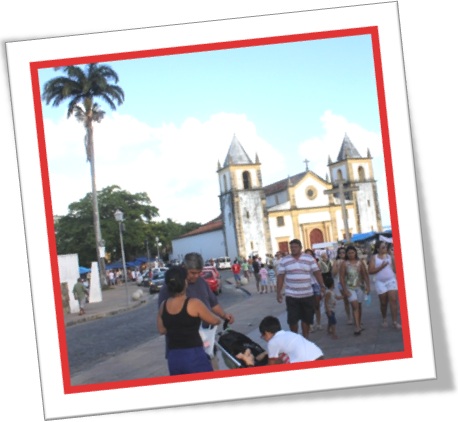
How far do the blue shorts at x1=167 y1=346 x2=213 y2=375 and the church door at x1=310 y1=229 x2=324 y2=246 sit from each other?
32.5 m

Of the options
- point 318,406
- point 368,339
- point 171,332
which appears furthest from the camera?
point 368,339

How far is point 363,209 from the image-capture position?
2761 cm

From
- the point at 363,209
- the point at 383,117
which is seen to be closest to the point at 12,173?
the point at 383,117

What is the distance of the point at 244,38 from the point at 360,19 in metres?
1.21

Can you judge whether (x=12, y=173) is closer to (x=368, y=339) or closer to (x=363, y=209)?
(x=368, y=339)

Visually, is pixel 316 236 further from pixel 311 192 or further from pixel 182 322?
pixel 182 322

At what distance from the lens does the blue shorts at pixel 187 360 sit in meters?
5.71

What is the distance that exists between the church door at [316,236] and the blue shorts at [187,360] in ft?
107

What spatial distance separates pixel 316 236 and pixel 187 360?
3593 centimetres

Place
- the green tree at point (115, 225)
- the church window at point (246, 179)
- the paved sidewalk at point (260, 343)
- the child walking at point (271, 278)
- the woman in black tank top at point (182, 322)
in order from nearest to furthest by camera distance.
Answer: the woman in black tank top at point (182, 322) < the paved sidewalk at point (260, 343) < the green tree at point (115, 225) < the child walking at point (271, 278) < the church window at point (246, 179)

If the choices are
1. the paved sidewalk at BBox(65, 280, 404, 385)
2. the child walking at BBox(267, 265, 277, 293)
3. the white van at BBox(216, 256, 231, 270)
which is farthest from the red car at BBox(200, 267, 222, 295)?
the white van at BBox(216, 256, 231, 270)

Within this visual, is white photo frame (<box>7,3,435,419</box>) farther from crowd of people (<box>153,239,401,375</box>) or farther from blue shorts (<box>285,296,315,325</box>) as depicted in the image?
blue shorts (<box>285,296,315,325</box>)

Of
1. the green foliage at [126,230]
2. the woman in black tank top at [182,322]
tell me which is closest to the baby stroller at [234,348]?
the woman in black tank top at [182,322]

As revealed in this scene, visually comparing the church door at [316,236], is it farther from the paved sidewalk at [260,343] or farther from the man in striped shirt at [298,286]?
the man in striped shirt at [298,286]
